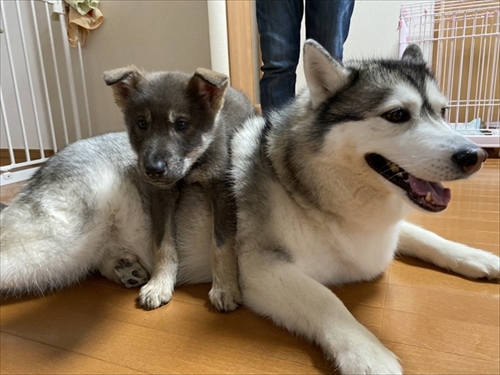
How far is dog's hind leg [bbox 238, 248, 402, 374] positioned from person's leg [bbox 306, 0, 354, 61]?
1334 millimetres

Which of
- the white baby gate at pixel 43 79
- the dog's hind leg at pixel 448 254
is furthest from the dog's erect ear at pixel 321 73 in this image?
the white baby gate at pixel 43 79

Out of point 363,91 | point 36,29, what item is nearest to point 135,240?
point 363,91

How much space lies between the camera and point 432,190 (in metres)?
1.07

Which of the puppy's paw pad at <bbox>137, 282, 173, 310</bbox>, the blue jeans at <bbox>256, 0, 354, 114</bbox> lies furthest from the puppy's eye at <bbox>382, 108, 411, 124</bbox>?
the blue jeans at <bbox>256, 0, 354, 114</bbox>

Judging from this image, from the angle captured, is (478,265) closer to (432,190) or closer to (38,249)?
(432,190)

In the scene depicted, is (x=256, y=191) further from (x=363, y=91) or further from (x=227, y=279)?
(x=363, y=91)

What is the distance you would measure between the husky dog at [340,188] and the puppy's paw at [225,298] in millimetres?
40

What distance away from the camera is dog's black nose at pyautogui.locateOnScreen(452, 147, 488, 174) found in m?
0.96

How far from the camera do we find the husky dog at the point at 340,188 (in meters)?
0.99

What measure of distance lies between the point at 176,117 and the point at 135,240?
50 centimetres

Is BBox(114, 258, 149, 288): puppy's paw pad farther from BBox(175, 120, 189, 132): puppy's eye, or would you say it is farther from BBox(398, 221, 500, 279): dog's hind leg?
BBox(398, 221, 500, 279): dog's hind leg

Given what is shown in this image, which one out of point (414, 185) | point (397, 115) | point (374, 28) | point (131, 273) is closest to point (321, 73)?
point (397, 115)

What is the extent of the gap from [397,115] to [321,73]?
10.2 inches

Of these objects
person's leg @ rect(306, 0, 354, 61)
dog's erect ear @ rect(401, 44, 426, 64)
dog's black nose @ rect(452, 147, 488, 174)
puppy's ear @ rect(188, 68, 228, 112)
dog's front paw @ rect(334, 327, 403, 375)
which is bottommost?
dog's front paw @ rect(334, 327, 403, 375)
